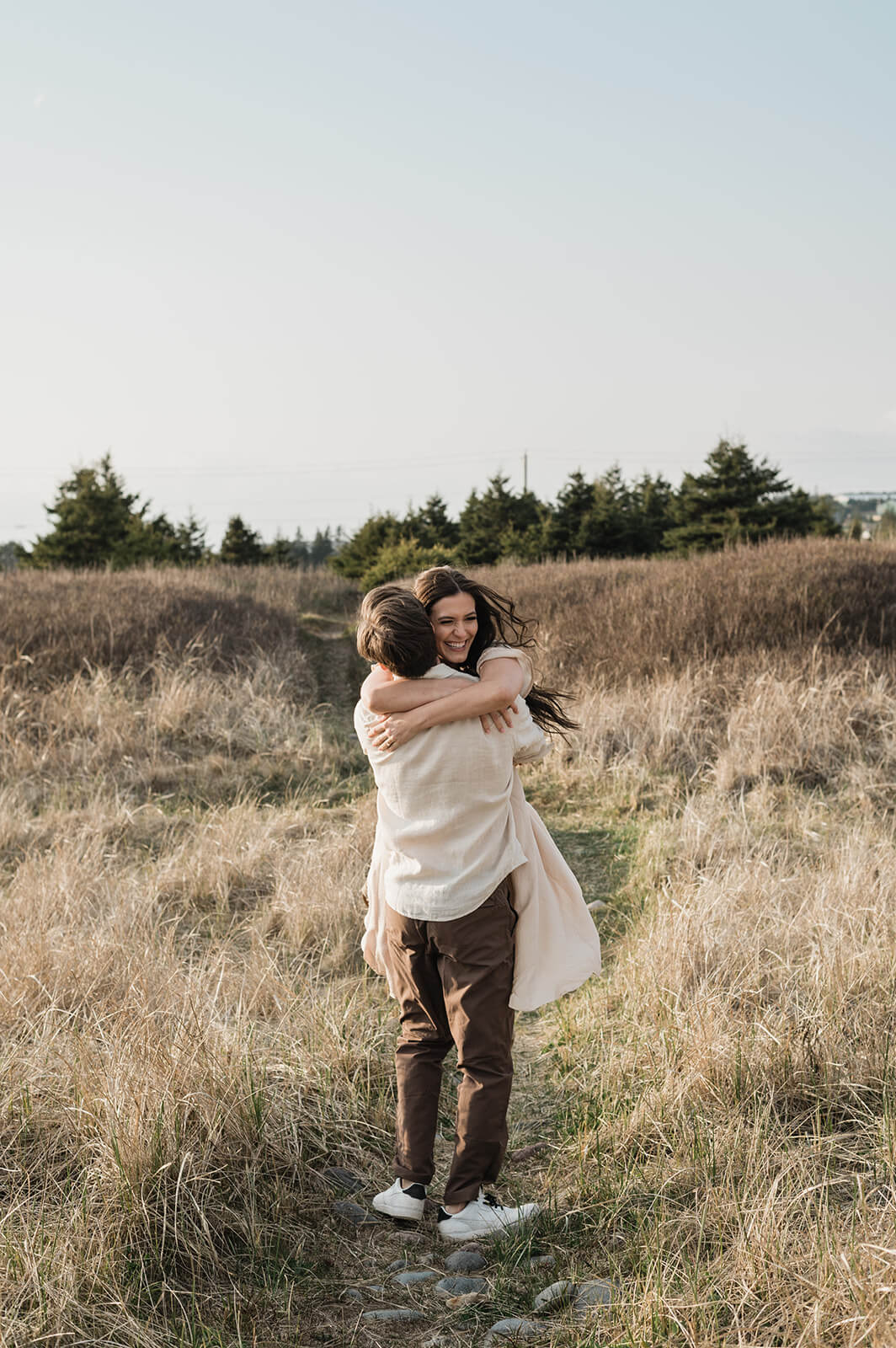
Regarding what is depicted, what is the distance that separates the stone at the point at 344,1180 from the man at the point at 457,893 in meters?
0.17

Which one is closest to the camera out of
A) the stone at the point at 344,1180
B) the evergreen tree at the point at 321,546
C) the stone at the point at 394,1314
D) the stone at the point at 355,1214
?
the stone at the point at 394,1314

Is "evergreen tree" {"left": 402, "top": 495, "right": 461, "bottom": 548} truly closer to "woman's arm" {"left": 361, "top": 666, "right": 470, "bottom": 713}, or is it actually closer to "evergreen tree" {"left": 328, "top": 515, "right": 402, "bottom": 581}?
→ "evergreen tree" {"left": 328, "top": 515, "right": 402, "bottom": 581}

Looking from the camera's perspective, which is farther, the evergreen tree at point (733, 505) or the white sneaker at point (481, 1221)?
the evergreen tree at point (733, 505)

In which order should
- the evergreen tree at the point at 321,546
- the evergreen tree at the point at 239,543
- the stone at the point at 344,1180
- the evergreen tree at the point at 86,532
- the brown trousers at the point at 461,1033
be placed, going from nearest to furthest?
the brown trousers at the point at 461,1033 → the stone at the point at 344,1180 → the evergreen tree at the point at 86,532 → the evergreen tree at the point at 239,543 → the evergreen tree at the point at 321,546

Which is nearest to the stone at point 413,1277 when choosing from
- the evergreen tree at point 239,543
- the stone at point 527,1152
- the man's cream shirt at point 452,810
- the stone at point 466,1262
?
the stone at point 466,1262

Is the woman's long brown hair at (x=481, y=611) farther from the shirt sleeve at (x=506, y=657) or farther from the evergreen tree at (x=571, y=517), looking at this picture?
the evergreen tree at (x=571, y=517)

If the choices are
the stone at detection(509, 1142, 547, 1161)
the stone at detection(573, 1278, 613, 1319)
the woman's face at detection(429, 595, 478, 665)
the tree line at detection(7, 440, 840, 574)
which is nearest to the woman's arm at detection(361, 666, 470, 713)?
the woman's face at detection(429, 595, 478, 665)

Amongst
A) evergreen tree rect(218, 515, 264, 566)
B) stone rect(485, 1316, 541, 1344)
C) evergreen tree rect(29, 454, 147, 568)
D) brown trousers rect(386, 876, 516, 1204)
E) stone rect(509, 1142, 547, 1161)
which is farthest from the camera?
evergreen tree rect(218, 515, 264, 566)

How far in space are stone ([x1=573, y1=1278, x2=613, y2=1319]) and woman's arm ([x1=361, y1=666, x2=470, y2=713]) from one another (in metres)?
1.28

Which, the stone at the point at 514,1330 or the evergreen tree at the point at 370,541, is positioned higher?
the evergreen tree at the point at 370,541

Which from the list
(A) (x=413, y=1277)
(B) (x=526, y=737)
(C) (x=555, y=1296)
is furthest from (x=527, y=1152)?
(B) (x=526, y=737)

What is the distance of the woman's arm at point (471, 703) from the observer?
231cm

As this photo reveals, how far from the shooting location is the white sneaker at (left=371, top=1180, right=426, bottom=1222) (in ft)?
8.10

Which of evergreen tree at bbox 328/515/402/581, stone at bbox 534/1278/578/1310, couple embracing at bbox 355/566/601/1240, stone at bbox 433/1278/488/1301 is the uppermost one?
evergreen tree at bbox 328/515/402/581
